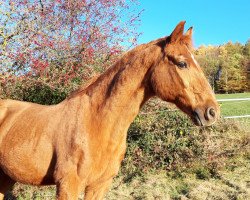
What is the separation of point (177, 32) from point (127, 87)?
0.68 metres

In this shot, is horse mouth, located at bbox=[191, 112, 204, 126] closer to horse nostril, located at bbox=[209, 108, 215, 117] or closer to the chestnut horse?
the chestnut horse

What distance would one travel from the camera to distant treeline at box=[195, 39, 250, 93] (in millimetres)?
47406

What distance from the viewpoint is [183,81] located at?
271cm

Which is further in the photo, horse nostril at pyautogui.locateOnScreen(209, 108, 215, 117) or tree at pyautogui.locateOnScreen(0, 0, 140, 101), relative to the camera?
tree at pyautogui.locateOnScreen(0, 0, 140, 101)

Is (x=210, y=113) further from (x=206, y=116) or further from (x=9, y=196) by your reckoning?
(x=9, y=196)

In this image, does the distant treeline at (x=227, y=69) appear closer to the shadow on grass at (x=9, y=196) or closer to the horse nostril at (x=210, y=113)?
the shadow on grass at (x=9, y=196)

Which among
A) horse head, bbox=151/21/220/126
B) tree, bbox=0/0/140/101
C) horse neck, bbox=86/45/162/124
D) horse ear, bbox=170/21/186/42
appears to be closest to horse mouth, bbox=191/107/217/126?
horse head, bbox=151/21/220/126

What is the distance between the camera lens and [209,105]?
264cm

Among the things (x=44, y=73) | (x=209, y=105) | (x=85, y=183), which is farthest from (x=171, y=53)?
(x=44, y=73)

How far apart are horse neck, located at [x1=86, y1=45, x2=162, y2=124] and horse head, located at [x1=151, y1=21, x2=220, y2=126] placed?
0.35 ft

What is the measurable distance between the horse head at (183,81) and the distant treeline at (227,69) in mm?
42166

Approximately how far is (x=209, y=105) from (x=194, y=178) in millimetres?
4036

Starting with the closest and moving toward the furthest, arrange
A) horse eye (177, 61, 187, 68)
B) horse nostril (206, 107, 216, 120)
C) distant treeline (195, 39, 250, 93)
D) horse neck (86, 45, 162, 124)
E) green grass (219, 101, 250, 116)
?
horse nostril (206, 107, 216, 120), horse eye (177, 61, 187, 68), horse neck (86, 45, 162, 124), green grass (219, 101, 250, 116), distant treeline (195, 39, 250, 93)

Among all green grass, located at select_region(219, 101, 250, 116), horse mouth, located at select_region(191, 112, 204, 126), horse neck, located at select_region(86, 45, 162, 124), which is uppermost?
horse neck, located at select_region(86, 45, 162, 124)
